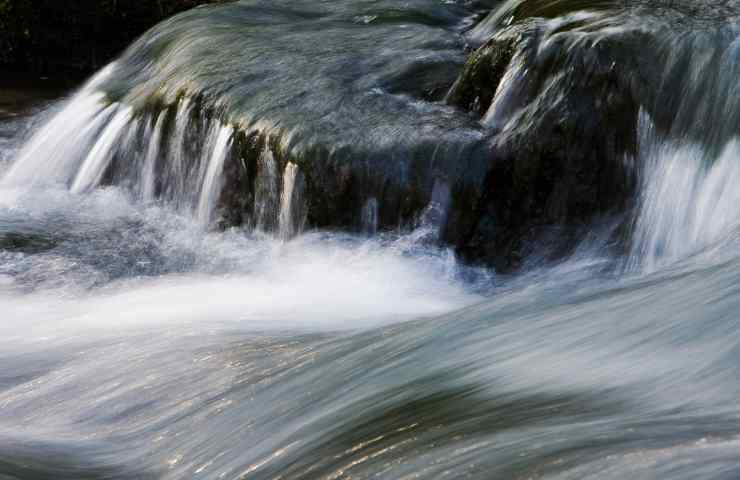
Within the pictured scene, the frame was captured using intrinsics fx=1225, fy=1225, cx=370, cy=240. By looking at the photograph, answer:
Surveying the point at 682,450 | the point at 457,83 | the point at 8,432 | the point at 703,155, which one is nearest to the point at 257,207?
the point at 457,83

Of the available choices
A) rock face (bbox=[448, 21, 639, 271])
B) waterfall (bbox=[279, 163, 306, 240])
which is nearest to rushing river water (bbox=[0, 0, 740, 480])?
waterfall (bbox=[279, 163, 306, 240])

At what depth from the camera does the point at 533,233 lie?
18.2 ft

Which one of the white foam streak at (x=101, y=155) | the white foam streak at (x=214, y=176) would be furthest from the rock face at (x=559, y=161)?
the white foam streak at (x=101, y=155)

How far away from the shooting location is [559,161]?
18.3 ft

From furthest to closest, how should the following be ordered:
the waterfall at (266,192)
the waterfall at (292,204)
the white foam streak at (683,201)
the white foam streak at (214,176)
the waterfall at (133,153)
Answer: the waterfall at (133,153)
the white foam streak at (214,176)
the waterfall at (266,192)
the waterfall at (292,204)
the white foam streak at (683,201)

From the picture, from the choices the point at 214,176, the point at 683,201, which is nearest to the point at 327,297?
the point at 683,201

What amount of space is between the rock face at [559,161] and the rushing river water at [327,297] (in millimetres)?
128

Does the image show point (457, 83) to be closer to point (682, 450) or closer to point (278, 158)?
point (278, 158)

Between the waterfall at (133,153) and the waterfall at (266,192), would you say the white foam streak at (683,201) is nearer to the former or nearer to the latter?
the waterfall at (266,192)

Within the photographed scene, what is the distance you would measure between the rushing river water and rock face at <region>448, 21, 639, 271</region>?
13 cm

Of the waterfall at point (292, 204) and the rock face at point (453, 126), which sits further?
the waterfall at point (292, 204)

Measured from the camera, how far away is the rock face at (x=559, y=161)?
5.49 m

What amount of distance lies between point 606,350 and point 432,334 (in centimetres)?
66

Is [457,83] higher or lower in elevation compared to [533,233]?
higher
